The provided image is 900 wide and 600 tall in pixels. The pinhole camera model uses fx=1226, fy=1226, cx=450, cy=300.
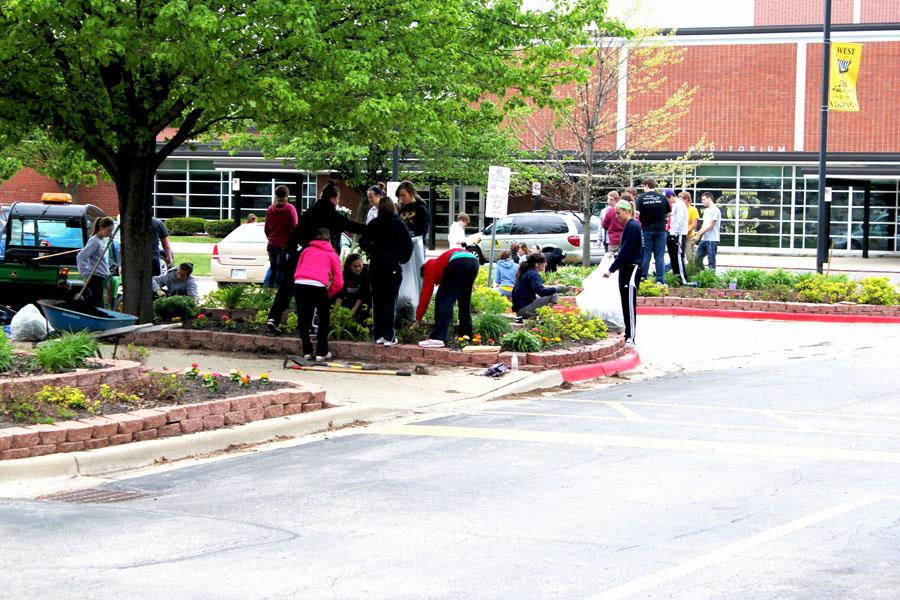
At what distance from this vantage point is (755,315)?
20.1m

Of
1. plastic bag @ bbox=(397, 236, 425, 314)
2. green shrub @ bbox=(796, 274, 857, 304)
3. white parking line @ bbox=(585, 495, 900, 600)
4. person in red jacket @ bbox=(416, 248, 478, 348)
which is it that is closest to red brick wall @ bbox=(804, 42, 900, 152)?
green shrub @ bbox=(796, 274, 857, 304)

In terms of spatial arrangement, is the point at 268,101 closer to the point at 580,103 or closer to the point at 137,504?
the point at 137,504

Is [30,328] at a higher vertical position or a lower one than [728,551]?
higher

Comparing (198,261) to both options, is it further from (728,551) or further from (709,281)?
(728,551)

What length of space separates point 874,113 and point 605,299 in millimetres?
32561

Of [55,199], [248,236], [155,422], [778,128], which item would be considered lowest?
[155,422]

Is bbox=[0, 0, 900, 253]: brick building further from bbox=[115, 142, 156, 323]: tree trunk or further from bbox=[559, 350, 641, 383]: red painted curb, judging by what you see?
bbox=[559, 350, 641, 383]: red painted curb

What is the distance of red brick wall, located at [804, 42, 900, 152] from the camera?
44.7 meters

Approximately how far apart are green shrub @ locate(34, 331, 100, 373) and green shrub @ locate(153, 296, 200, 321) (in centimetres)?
493

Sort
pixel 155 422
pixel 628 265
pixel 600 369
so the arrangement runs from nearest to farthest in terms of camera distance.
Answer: pixel 155 422 < pixel 600 369 < pixel 628 265

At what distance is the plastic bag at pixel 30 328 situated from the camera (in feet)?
40.4

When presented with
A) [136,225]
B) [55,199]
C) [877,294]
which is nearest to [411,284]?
[136,225]

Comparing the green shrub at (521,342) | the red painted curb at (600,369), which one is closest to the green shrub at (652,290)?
the red painted curb at (600,369)

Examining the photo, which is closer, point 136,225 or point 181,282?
point 136,225
